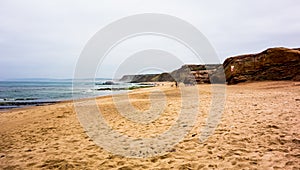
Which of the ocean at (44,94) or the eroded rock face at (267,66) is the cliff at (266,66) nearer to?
the eroded rock face at (267,66)

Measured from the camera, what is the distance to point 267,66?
2258cm

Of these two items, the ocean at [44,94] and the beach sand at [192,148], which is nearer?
the beach sand at [192,148]

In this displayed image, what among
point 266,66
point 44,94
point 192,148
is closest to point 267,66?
point 266,66

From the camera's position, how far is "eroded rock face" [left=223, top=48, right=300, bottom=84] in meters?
20.8

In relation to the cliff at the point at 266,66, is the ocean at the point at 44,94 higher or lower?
lower

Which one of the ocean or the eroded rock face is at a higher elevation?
the eroded rock face

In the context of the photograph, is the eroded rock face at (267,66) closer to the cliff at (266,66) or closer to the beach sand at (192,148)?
the cliff at (266,66)

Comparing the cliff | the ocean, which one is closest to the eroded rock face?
the cliff

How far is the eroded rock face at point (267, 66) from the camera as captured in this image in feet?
68.1

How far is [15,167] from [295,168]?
5110 mm

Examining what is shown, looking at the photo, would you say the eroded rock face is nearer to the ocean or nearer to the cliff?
the cliff

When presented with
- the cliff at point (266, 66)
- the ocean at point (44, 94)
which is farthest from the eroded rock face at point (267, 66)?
the ocean at point (44, 94)

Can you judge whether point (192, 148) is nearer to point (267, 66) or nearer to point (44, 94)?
point (267, 66)

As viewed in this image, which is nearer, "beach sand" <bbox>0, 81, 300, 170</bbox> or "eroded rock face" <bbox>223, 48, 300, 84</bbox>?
"beach sand" <bbox>0, 81, 300, 170</bbox>
